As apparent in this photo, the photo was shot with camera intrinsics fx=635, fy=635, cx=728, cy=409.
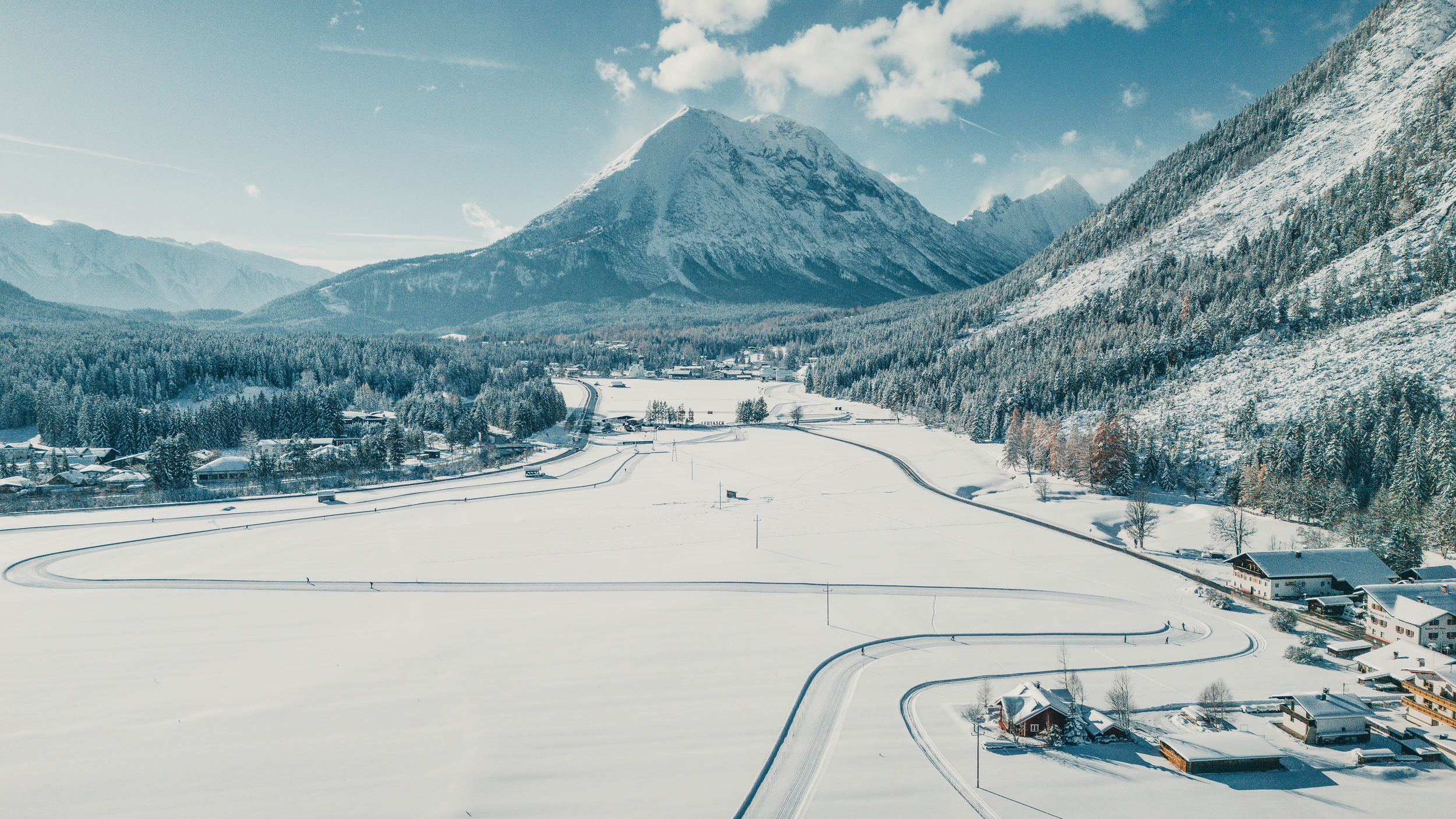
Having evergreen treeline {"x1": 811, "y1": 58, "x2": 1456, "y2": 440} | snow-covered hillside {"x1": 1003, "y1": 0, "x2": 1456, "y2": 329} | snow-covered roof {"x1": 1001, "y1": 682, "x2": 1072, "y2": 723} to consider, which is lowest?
snow-covered roof {"x1": 1001, "y1": 682, "x2": 1072, "y2": 723}

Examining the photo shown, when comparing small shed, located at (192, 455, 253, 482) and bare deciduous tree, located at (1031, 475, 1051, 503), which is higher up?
bare deciduous tree, located at (1031, 475, 1051, 503)

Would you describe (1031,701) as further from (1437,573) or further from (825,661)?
(1437,573)

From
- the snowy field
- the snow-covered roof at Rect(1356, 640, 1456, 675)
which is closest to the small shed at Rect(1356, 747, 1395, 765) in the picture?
the snowy field

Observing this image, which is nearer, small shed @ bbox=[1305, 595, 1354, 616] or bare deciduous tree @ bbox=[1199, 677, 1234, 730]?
bare deciduous tree @ bbox=[1199, 677, 1234, 730]

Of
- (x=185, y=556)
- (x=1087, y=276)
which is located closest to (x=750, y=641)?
(x=185, y=556)

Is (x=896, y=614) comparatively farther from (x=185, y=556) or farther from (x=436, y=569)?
(x=185, y=556)

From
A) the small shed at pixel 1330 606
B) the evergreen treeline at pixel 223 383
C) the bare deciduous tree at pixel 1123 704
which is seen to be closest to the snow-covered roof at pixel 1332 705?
the bare deciduous tree at pixel 1123 704

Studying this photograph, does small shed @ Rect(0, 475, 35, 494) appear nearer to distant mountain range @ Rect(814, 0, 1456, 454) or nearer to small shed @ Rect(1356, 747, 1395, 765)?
small shed @ Rect(1356, 747, 1395, 765)
